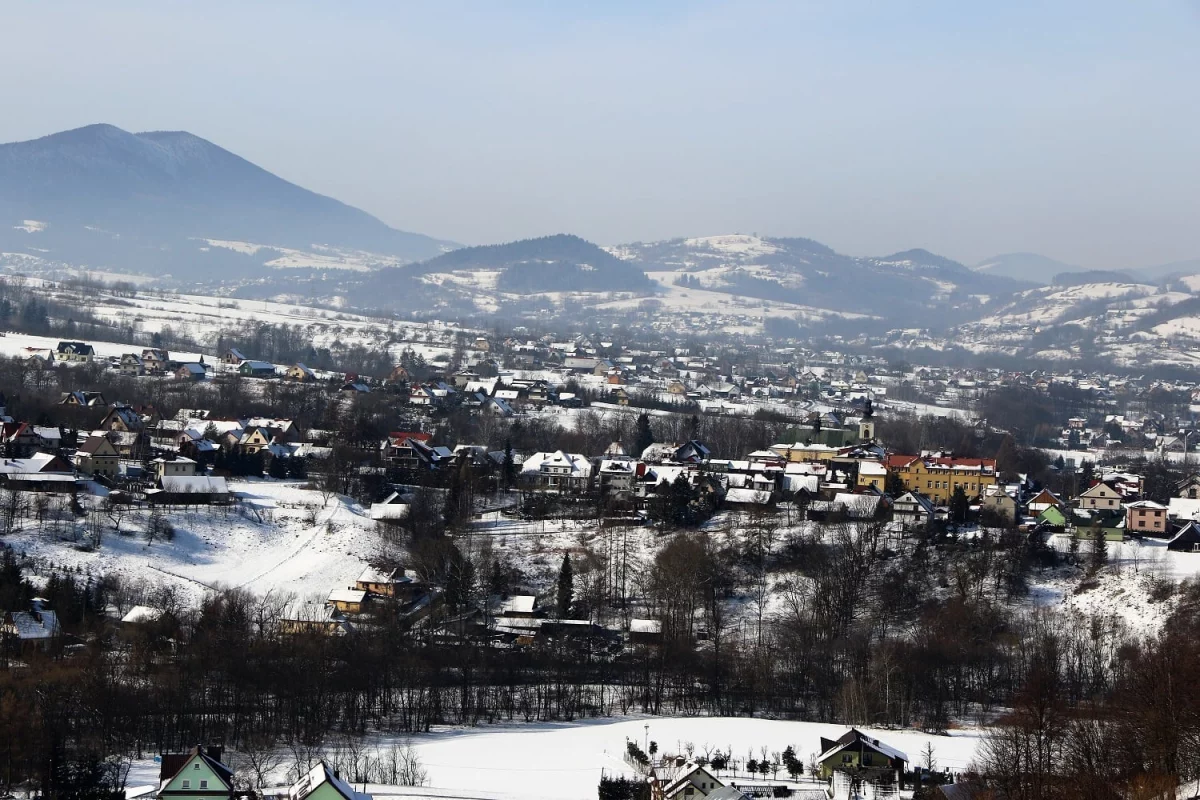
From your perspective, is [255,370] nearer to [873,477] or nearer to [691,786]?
[873,477]

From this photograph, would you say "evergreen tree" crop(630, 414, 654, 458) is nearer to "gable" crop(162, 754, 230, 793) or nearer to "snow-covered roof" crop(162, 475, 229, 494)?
"snow-covered roof" crop(162, 475, 229, 494)

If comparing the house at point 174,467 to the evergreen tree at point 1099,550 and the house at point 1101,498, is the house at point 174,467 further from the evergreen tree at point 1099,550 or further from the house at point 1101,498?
the house at point 1101,498

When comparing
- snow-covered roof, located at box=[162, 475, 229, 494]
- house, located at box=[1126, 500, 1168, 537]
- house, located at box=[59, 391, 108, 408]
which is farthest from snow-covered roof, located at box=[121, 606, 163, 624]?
house, located at box=[1126, 500, 1168, 537]

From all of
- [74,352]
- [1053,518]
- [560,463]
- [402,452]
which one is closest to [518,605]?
[560,463]

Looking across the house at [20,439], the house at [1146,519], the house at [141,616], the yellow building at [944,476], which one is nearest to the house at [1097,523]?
the house at [1146,519]

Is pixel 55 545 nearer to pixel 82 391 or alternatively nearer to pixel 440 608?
pixel 440 608

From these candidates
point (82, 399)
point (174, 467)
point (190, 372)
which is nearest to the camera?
point (174, 467)

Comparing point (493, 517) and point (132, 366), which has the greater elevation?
point (132, 366)

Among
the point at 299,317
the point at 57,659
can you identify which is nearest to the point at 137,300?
the point at 299,317
